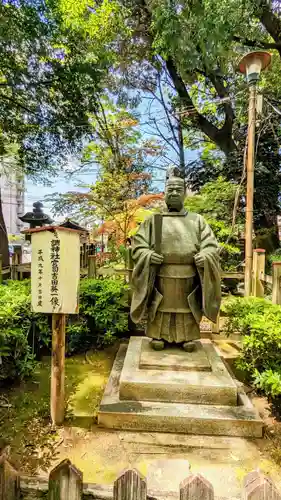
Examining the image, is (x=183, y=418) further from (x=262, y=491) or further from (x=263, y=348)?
(x=262, y=491)

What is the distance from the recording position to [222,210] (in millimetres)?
7621

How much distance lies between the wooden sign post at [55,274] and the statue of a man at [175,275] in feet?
2.99

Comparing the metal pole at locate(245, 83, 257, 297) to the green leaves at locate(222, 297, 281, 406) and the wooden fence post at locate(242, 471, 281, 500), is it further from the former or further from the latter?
the wooden fence post at locate(242, 471, 281, 500)

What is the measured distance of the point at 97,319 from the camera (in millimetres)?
4387

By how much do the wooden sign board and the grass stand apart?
1104 mm

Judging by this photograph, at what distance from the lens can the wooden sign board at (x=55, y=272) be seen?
2553 mm

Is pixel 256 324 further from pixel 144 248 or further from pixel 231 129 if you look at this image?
pixel 231 129

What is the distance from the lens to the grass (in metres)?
2.29

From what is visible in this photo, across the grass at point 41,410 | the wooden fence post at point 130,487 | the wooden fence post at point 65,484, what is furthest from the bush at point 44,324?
the wooden fence post at point 130,487

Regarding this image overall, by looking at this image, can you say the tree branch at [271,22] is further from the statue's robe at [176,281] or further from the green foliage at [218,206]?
the statue's robe at [176,281]

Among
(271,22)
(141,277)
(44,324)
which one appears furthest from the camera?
(271,22)

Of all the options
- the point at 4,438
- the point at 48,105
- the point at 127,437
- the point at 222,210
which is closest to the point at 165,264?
the point at 127,437

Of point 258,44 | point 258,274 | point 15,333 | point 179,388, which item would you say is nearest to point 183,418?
point 179,388

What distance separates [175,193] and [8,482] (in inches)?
113
